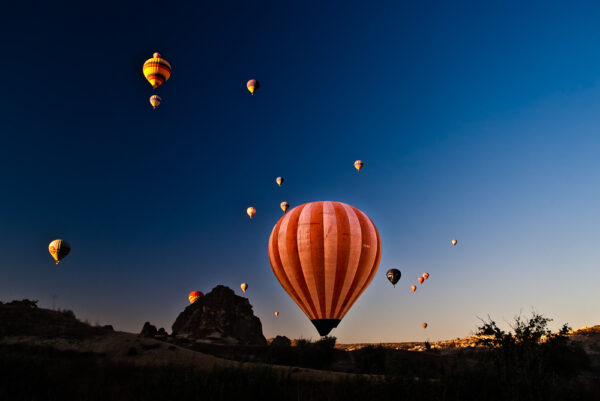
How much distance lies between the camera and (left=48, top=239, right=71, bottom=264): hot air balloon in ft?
144

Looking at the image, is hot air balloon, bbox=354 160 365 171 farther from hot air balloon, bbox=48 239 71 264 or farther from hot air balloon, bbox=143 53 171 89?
hot air balloon, bbox=48 239 71 264

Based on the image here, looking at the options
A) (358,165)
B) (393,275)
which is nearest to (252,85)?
(358,165)

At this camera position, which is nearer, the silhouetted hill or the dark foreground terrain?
the dark foreground terrain

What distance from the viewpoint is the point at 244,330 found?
219 feet

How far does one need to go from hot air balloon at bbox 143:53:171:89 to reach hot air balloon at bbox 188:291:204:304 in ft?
151

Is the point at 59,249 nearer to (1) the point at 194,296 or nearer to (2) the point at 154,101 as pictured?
(2) the point at 154,101

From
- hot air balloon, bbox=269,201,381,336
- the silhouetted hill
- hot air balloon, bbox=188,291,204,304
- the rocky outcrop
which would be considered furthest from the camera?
hot air balloon, bbox=188,291,204,304

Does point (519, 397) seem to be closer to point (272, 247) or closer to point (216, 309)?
point (272, 247)

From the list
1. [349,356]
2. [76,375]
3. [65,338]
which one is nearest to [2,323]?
[65,338]

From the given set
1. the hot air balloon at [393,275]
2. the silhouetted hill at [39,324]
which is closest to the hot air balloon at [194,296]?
the silhouetted hill at [39,324]

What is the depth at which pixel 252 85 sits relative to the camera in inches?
1652

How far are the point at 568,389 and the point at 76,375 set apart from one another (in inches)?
889

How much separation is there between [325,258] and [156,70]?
24.3 m

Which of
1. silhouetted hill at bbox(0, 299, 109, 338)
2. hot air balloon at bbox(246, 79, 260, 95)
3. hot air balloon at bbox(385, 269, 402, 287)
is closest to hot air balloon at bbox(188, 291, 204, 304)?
silhouetted hill at bbox(0, 299, 109, 338)
